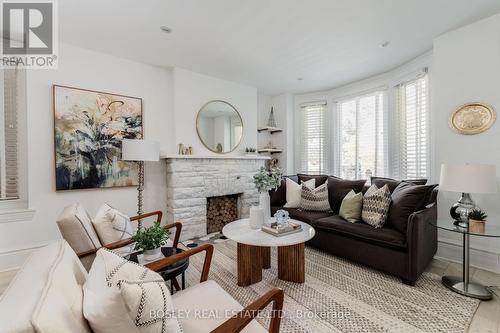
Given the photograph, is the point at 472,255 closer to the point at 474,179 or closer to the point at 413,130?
the point at 474,179

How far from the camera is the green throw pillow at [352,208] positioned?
2.75 metres

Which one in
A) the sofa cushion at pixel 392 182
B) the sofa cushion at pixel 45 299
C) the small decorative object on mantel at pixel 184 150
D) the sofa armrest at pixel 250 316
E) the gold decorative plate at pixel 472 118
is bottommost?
the sofa armrest at pixel 250 316

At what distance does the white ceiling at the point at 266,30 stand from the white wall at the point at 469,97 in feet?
0.65

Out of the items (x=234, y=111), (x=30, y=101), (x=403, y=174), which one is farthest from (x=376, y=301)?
(x=30, y=101)

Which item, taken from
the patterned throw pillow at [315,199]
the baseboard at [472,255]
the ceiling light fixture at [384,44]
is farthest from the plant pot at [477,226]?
the ceiling light fixture at [384,44]

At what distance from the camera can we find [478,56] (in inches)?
95.8

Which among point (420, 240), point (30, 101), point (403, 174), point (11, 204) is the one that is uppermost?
point (30, 101)

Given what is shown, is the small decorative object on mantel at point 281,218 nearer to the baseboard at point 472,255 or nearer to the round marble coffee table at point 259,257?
the round marble coffee table at point 259,257

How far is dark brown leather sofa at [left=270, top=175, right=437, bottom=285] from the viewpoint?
6.87 ft

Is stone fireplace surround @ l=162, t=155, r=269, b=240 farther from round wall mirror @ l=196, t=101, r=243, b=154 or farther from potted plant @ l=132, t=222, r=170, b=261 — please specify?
potted plant @ l=132, t=222, r=170, b=261

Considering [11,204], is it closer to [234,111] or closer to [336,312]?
[234,111]

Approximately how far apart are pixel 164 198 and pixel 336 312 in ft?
8.93

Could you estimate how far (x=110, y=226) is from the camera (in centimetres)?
187

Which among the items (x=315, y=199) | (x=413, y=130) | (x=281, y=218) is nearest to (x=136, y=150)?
(x=281, y=218)
